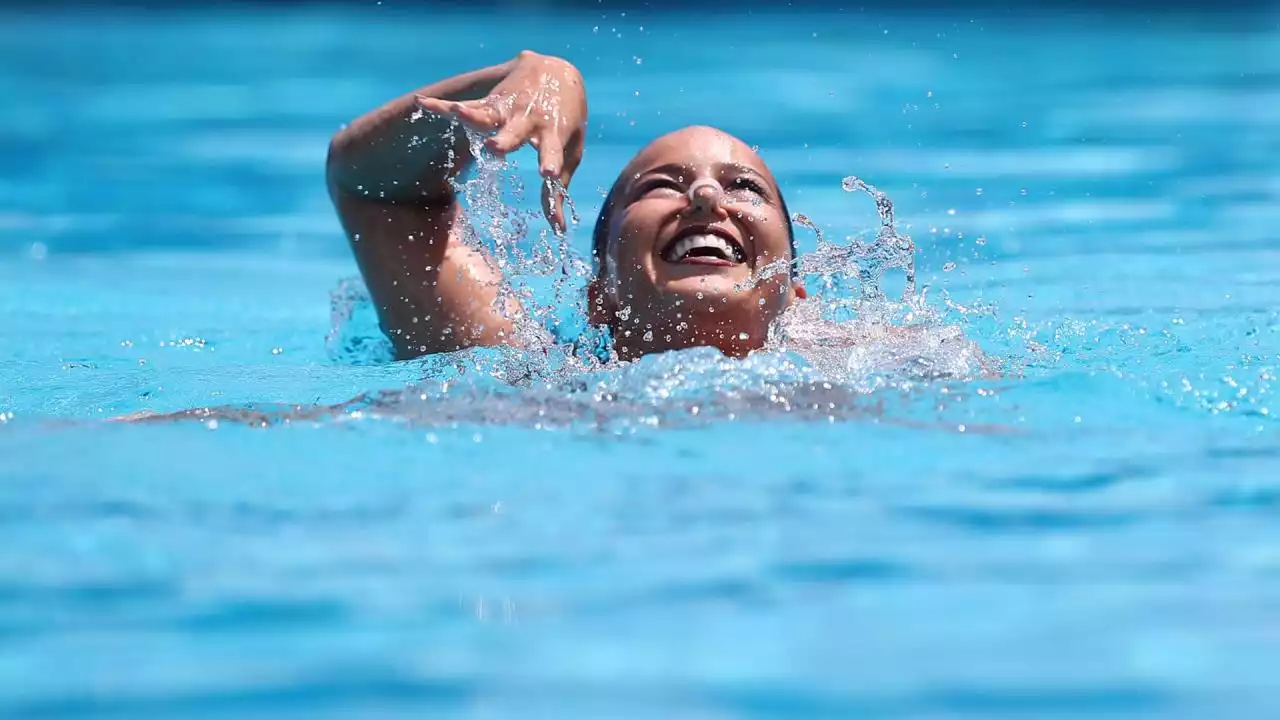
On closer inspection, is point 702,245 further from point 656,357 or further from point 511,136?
point 511,136

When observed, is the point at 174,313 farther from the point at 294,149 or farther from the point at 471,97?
the point at 294,149

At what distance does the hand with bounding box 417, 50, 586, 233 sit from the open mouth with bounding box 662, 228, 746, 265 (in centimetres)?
28

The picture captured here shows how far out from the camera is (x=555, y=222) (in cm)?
293

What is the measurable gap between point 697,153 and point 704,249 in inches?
9.0

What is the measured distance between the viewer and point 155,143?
726cm

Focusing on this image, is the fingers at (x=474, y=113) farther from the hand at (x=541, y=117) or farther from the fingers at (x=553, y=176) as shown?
the fingers at (x=553, y=176)

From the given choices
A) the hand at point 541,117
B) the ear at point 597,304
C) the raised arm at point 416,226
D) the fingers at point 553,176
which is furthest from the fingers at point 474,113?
the ear at point 597,304

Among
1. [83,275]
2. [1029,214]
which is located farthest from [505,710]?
[1029,214]

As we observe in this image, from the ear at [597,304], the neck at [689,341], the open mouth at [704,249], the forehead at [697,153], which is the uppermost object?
the forehead at [697,153]

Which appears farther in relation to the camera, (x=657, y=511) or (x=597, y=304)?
(x=597, y=304)

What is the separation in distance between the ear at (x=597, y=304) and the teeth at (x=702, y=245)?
0.24 metres

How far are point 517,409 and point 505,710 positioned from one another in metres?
1.15

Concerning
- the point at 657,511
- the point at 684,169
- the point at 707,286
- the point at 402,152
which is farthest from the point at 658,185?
the point at 657,511

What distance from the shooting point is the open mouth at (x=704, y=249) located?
3156 millimetres
